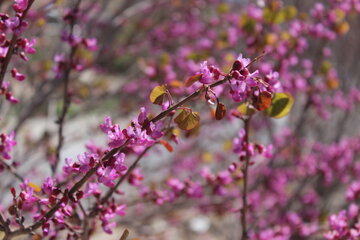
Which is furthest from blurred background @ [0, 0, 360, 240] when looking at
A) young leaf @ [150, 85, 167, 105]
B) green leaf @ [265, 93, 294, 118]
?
young leaf @ [150, 85, 167, 105]

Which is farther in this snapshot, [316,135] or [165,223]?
[165,223]

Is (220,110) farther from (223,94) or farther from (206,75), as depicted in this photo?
(223,94)

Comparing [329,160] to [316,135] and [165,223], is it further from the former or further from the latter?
[165,223]

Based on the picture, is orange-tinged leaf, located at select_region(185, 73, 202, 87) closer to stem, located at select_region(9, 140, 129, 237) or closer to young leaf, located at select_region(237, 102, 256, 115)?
stem, located at select_region(9, 140, 129, 237)

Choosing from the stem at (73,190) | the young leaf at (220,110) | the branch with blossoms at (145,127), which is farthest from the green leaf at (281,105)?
the stem at (73,190)

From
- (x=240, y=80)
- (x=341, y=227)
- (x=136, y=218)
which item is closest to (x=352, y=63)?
(x=136, y=218)

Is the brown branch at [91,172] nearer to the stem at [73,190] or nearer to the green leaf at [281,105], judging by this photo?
the stem at [73,190]
